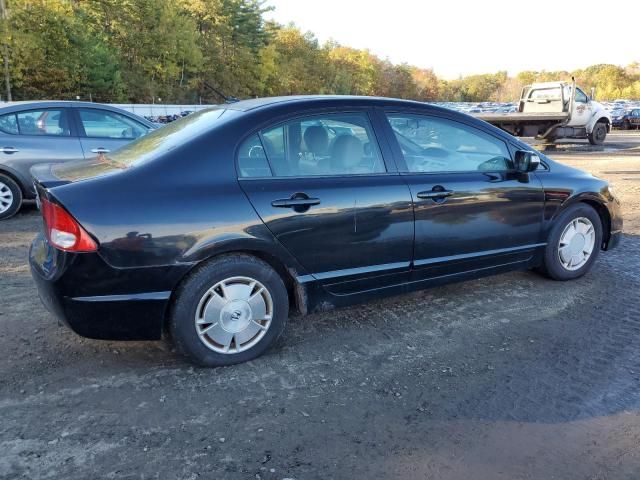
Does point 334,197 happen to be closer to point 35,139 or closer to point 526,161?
point 526,161

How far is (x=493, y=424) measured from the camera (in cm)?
272

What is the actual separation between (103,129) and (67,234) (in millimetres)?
5336

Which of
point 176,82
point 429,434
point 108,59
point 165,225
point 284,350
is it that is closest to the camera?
point 429,434

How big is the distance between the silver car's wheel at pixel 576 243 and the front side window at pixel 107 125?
18.7 ft

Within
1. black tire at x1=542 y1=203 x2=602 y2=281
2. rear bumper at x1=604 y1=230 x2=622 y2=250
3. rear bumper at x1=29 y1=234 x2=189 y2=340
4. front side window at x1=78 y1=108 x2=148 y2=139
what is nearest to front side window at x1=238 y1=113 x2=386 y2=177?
rear bumper at x1=29 y1=234 x2=189 y2=340

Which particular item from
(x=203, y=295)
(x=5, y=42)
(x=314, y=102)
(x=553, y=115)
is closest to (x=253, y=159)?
(x=314, y=102)

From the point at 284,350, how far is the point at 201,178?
123cm

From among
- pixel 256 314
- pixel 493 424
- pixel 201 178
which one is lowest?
Answer: pixel 493 424

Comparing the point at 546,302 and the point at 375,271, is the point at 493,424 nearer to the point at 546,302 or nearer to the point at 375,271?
the point at 375,271

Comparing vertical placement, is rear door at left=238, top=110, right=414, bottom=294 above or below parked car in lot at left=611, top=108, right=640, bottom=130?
below

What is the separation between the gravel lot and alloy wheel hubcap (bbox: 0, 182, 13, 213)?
3484mm

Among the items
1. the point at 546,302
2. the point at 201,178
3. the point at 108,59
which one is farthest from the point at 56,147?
the point at 108,59

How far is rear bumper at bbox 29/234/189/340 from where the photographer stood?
286cm

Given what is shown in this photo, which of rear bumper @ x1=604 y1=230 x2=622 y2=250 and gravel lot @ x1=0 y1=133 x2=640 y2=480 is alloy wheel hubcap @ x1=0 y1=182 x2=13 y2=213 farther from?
rear bumper @ x1=604 y1=230 x2=622 y2=250
